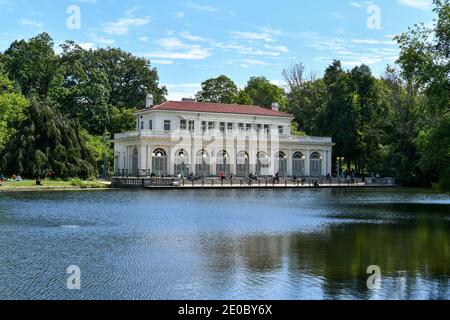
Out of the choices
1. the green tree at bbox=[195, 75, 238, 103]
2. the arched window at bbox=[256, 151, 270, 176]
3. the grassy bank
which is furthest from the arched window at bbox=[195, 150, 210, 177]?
the green tree at bbox=[195, 75, 238, 103]

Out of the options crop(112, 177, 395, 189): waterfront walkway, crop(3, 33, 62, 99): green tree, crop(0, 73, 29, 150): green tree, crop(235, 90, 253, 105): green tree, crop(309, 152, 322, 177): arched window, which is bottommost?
crop(112, 177, 395, 189): waterfront walkway

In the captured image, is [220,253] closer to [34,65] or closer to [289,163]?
[289,163]

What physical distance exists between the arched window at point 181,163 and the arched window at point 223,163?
3.97 m

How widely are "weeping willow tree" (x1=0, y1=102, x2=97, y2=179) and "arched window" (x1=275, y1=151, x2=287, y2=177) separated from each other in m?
24.1

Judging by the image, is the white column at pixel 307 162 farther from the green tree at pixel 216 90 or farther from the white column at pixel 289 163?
the green tree at pixel 216 90

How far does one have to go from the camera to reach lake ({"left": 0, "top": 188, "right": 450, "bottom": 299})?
46.6 feet

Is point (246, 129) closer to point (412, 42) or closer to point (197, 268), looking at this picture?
point (412, 42)

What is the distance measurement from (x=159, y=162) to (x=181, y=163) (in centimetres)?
253

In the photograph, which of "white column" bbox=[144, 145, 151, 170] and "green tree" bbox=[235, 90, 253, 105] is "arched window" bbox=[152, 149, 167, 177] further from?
"green tree" bbox=[235, 90, 253, 105]

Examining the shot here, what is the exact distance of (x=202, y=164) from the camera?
7225 centimetres

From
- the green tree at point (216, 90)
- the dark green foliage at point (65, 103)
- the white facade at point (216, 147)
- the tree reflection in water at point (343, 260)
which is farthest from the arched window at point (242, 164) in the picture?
the tree reflection in water at point (343, 260)

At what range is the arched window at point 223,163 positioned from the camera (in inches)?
2884
